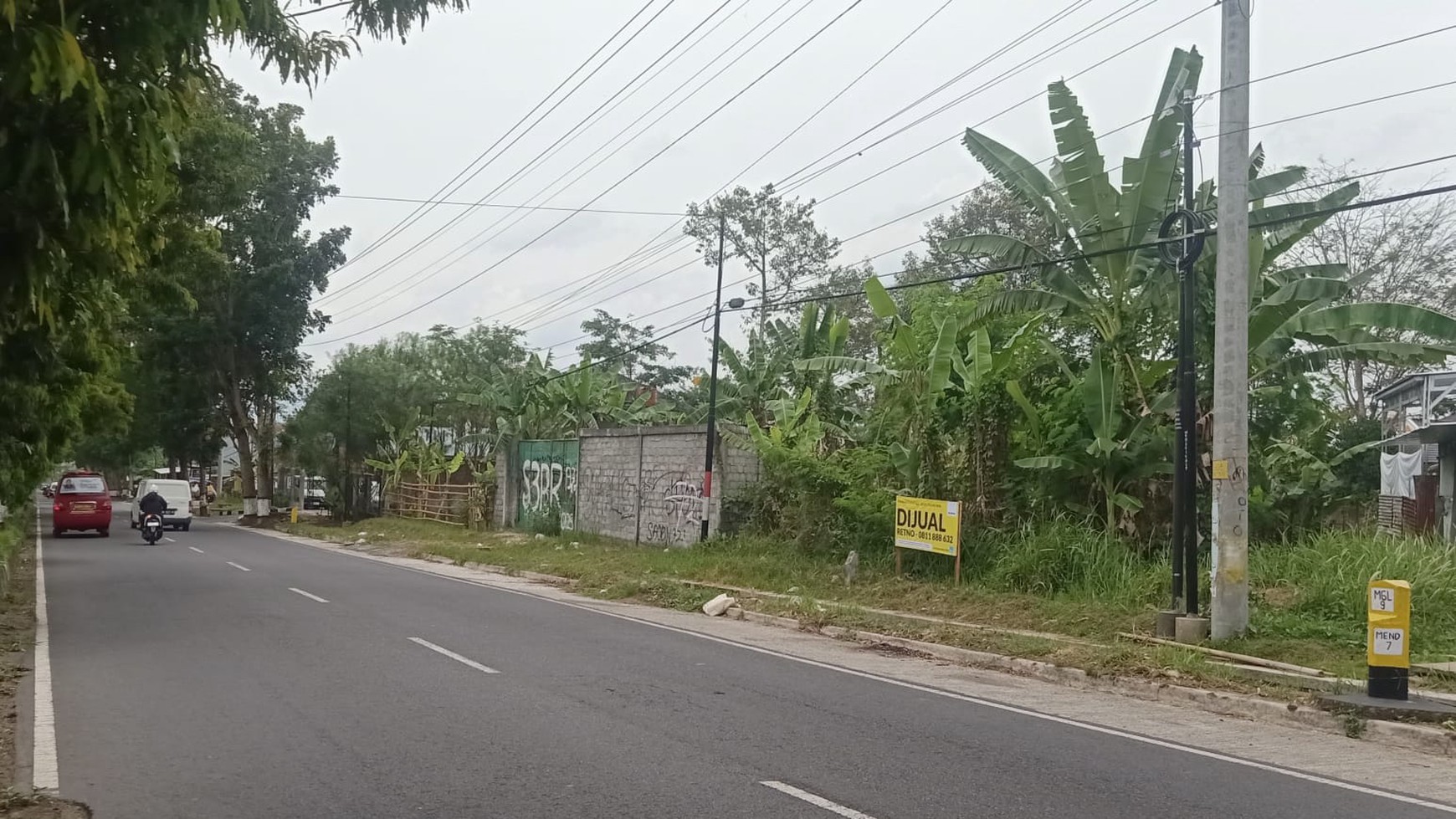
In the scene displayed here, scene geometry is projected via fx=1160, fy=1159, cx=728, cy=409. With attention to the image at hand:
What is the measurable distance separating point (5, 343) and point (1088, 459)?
13669 mm

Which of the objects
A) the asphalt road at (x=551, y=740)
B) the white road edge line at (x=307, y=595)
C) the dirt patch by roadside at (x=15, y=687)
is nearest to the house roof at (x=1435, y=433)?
the asphalt road at (x=551, y=740)

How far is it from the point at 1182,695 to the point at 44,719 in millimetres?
9614

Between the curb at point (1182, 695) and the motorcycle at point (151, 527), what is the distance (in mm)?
22306

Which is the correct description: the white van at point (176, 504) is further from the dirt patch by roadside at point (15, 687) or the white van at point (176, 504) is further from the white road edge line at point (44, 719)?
the white road edge line at point (44, 719)

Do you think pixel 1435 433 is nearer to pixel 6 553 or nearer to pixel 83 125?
pixel 83 125

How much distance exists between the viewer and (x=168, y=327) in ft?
141

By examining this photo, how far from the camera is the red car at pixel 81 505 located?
112 ft

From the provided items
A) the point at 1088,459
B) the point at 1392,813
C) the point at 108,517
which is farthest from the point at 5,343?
the point at 108,517

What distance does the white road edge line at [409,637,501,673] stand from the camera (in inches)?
434

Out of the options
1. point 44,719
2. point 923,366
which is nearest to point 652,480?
point 923,366

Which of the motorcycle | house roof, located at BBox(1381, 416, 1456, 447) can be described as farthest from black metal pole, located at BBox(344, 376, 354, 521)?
house roof, located at BBox(1381, 416, 1456, 447)

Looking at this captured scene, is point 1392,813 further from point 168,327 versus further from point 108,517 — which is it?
point 168,327

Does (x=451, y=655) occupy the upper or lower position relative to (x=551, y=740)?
lower

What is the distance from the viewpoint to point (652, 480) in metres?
27.7
